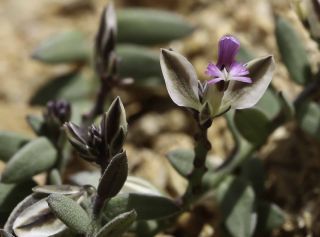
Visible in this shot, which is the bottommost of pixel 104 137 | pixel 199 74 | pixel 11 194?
pixel 199 74

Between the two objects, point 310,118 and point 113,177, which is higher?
point 113,177

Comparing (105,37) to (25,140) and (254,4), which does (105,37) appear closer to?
(25,140)

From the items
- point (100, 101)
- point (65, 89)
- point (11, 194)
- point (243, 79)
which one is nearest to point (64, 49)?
point (65, 89)

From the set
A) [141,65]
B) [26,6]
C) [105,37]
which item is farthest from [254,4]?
Answer: [26,6]

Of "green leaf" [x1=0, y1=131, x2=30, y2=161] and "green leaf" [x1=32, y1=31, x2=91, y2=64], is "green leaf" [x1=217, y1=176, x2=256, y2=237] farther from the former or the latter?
"green leaf" [x1=32, y1=31, x2=91, y2=64]

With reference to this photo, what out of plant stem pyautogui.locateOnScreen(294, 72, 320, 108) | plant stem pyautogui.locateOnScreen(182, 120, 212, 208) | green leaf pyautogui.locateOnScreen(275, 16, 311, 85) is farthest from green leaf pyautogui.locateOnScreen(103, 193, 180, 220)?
green leaf pyautogui.locateOnScreen(275, 16, 311, 85)

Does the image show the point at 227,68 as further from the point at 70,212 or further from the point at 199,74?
the point at 199,74

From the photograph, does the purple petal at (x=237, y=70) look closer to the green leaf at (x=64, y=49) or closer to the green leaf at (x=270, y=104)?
the green leaf at (x=270, y=104)
